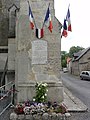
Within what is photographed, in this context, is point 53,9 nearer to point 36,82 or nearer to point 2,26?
point 36,82

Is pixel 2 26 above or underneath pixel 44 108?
above

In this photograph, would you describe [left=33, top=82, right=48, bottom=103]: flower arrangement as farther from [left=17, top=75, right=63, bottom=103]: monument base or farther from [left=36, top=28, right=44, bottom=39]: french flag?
[left=36, top=28, right=44, bottom=39]: french flag

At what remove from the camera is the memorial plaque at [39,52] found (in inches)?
384

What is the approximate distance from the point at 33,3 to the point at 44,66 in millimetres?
2677

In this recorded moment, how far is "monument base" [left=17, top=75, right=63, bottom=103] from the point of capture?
380 inches

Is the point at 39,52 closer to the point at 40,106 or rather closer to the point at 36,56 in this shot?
the point at 36,56

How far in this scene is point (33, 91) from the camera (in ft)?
31.6

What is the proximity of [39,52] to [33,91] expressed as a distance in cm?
160

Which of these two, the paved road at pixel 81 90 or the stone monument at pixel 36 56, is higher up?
the stone monument at pixel 36 56

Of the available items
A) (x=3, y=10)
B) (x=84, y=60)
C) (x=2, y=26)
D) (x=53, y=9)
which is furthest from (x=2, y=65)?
(x=84, y=60)

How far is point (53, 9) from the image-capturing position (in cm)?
1005

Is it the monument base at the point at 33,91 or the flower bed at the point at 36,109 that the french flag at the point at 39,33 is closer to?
the monument base at the point at 33,91

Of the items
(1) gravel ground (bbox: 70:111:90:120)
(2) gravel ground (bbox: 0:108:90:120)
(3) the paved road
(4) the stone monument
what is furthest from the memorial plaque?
(3) the paved road

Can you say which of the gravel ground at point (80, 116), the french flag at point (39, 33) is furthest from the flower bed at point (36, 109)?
the french flag at point (39, 33)
